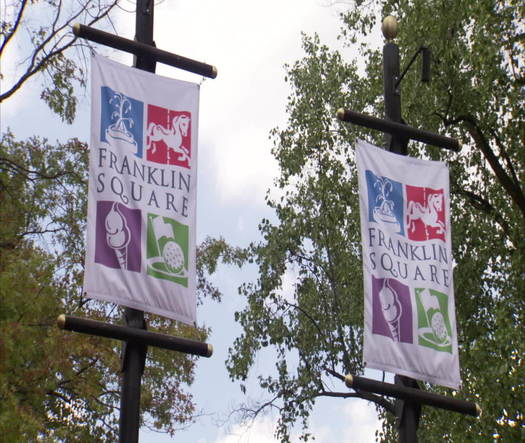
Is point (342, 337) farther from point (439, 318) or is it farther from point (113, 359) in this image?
point (439, 318)

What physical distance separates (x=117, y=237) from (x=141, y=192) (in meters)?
A: 0.49

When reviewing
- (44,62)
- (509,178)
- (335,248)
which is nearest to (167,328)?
(335,248)

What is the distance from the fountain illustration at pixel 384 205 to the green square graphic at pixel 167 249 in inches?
91.3

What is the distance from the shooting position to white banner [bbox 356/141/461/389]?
365 inches

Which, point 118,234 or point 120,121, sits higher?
point 120,121

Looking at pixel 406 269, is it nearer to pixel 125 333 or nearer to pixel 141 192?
pixel 141 192

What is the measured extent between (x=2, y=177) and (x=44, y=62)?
10.7 feet

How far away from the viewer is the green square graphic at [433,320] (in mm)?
9477

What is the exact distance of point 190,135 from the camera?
8.78 m

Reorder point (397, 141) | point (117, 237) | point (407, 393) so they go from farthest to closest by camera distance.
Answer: point (397, 141), point (407, 393), point (117, 237)

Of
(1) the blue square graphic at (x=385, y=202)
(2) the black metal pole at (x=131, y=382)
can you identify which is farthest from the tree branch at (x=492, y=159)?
(2) the black metal pole at (x=131, y=382)

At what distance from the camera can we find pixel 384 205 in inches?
385

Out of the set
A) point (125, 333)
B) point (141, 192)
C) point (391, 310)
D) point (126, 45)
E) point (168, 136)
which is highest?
point (126, 45)

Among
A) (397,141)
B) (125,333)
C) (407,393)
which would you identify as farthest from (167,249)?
(397,141)
